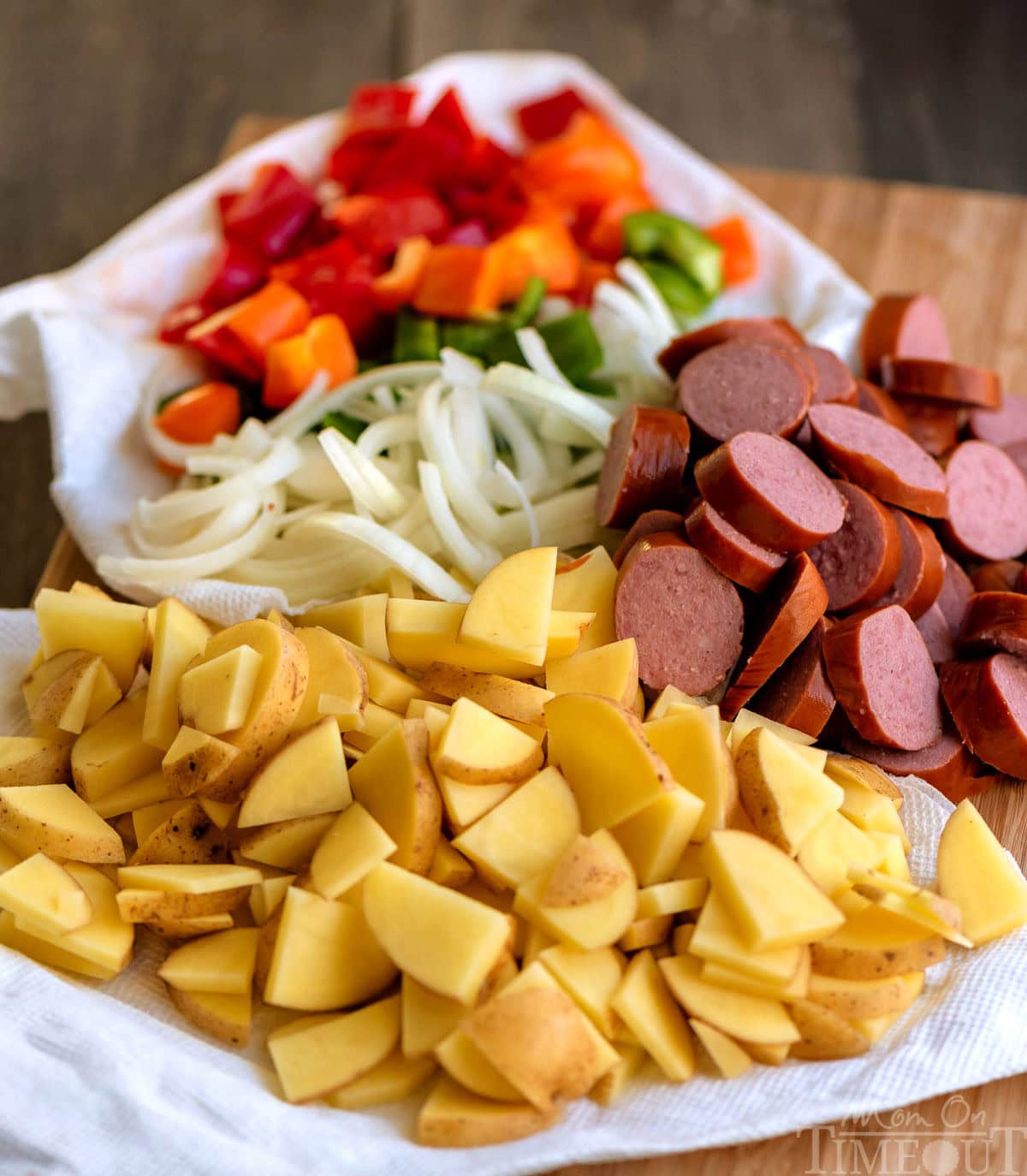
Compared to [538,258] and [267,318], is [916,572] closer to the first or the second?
[538,258]

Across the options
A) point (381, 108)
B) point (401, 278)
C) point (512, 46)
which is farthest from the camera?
point (512, 46)

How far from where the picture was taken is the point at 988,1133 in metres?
1.71

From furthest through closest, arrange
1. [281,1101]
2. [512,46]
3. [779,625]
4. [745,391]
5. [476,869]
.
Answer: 1. [512,46]
2. [745,391]
3. [779,625]
4. [476,869]
5. [281,1101]

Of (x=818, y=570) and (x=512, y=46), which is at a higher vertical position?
(x=512, y=46)

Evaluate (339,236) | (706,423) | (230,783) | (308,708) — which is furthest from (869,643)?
(339,236)

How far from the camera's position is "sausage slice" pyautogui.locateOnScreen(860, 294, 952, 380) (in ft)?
9.29

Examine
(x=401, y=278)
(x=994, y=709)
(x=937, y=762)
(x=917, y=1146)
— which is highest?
(x=401, y=278)

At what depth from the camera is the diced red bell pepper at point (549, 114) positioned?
3521 millimetres

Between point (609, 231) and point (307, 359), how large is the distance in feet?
3.17

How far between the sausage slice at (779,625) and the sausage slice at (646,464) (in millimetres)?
284

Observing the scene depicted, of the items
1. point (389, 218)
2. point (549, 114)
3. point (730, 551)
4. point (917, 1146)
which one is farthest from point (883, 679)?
point (549, 114)

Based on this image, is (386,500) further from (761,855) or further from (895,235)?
(895,235)

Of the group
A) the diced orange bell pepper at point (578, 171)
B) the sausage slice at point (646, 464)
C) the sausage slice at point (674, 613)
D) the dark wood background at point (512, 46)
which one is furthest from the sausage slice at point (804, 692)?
the dark wood background at point (512, 46)

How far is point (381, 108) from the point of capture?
336 cm
